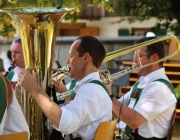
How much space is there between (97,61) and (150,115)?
2.28 ft

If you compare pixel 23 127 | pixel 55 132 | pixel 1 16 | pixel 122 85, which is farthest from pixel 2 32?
→ pixel 23 127

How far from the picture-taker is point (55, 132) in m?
3.08

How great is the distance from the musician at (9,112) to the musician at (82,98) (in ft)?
1.35

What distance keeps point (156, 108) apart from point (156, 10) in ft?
18.4

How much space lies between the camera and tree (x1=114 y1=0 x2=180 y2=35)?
333 inches

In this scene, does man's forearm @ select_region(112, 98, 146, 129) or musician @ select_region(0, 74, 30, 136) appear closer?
musician @ select_region(0, 74, 30, 136)

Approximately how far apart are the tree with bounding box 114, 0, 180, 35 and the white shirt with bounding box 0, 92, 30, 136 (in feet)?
20.8

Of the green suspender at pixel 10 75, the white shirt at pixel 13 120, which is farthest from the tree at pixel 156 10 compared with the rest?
the white shirt at pixel 13 120

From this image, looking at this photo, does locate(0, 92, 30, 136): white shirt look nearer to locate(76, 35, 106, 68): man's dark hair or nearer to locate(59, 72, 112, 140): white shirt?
locate(59, 72, 112, 140): white shirt

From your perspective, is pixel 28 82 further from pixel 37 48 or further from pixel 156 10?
pixel 156 10

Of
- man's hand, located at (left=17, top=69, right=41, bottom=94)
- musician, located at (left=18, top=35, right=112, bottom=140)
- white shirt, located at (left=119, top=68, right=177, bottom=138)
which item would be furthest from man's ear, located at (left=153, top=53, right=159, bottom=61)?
man's hand, located at (left=17, top=69, right=41, bottom=94)

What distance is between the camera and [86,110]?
2.79 metres

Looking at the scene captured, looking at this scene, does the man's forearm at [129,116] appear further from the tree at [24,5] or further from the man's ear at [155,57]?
the tree at [24,5]

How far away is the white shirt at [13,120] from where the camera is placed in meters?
2.26
